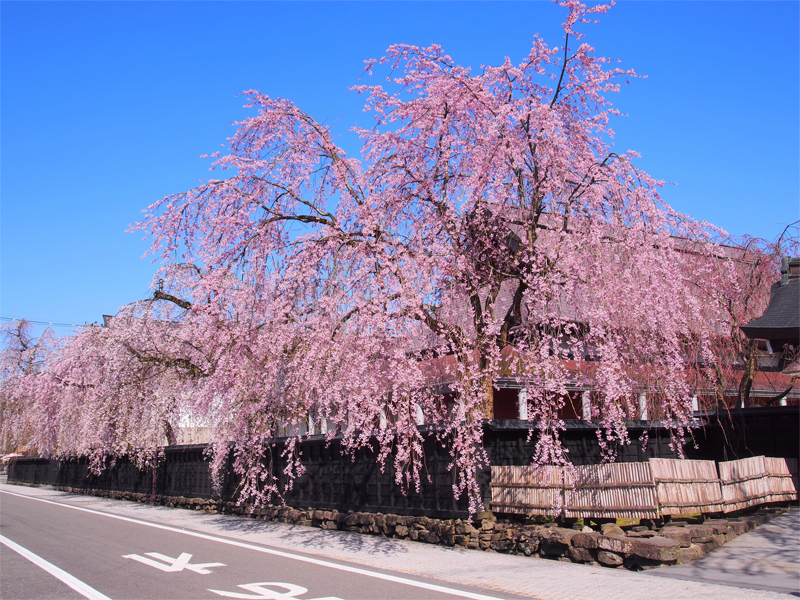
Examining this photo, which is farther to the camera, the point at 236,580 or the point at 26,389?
the point at 26,389

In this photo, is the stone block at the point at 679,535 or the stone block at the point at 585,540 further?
the stone block at the point at 585,540

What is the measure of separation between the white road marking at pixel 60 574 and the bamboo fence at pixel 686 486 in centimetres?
781

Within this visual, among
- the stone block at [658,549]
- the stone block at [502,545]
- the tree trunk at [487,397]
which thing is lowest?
the stone block at [502,545]

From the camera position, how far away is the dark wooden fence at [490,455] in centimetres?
1140

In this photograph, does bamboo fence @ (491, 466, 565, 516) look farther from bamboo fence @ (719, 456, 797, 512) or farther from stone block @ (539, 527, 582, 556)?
bamboo fence @ (719, 456, 797, 512)

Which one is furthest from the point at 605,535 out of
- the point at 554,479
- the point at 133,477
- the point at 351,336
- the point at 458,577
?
the point at 133,477

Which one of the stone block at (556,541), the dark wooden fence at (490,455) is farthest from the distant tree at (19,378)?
the stone block at (556,541)

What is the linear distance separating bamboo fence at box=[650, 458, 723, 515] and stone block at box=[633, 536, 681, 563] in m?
0.66

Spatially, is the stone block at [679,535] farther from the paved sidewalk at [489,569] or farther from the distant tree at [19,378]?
the distant tree at [19,378]

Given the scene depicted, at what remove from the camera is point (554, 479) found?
10383 mm

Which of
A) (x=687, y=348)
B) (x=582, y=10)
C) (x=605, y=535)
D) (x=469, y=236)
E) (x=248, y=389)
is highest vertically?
(x=582, y=10)

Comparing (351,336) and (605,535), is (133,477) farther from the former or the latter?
(605,535)

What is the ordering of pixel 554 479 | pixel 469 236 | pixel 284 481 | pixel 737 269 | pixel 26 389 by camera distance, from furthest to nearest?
pixel 26 389
pixel 284 481
pixel 737 269
pixel 469 236
pixel 554 479

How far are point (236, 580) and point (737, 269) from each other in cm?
Answer: 1360
